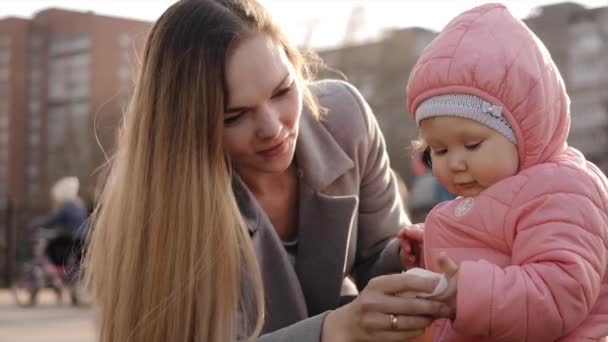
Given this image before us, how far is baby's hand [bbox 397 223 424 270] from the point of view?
239 centimetres

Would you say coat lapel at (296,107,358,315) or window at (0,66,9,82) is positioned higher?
coat lapel at (296,107,358,315)

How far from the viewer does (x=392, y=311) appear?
73.5 inches

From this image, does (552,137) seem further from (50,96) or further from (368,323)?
(50,96)

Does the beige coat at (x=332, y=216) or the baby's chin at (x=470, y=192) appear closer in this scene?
the baby's chin at (x=470, y=192)

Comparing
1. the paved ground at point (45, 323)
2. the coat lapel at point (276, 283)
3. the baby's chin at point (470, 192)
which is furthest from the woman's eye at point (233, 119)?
the paved ground at point (45, 323)

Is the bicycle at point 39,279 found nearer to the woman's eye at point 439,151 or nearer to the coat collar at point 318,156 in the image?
the coat collar at point 318,156

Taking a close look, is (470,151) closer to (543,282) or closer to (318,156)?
(543,282)

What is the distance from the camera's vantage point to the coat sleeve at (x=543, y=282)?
1.76 meters

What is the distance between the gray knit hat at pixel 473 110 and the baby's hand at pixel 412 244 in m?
0.51

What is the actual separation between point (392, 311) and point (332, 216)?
978mm

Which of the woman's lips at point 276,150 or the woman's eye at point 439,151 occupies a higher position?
the woman's eye at point 439,151

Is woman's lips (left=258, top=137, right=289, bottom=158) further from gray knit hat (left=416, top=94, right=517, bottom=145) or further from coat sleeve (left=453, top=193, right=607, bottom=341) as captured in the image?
coat sleeve (left=453, top=193, right=607, bottom=341)

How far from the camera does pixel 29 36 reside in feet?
173

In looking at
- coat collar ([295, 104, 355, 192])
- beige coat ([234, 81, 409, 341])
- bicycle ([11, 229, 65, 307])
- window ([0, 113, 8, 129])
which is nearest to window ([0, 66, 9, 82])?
window ([0, 113, 8, 129])
